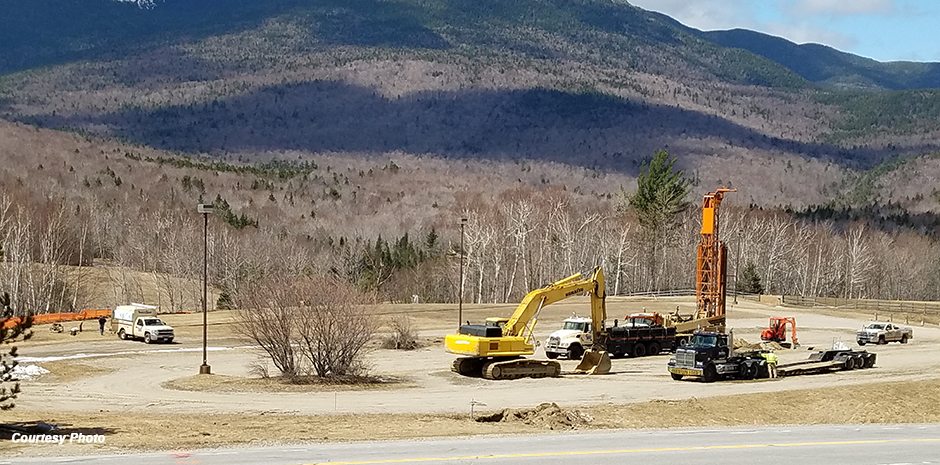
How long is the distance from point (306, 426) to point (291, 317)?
15.7 metres

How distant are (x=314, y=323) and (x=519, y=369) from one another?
8.83 meters

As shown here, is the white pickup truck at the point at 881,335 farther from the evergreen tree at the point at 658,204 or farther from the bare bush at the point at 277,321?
the evergreen tree at the point at 658,204

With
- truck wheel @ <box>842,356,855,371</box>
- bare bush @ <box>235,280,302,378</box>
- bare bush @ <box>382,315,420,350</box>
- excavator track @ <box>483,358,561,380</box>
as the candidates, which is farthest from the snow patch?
truck wheel @ <box>842,356,855,371</box>

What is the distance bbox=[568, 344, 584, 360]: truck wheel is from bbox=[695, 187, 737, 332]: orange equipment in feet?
34.8

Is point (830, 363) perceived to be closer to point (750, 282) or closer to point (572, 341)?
point (572, 341)

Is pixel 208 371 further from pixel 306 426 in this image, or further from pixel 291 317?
pixel 306 426

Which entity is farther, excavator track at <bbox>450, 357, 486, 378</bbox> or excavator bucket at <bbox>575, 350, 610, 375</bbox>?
excavator bucket at <bbox>575, 350, 610, 375</bbox>

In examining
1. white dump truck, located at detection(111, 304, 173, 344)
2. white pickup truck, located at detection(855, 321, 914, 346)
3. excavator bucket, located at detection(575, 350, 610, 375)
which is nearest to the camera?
excavator bucket, located at detection(575, 350, 610, 375)

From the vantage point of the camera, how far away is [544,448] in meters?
26.4

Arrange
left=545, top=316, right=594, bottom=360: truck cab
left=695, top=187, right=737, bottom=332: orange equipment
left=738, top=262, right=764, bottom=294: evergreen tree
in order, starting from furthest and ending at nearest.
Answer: left=738, top=262, right=764, bottom=294: evergreen tree < left=695, top=187, right=737, bottom=332: orange equipment < left=545, top=316, right=594, bottom=360: truck cab

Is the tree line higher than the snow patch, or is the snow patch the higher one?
the tree line

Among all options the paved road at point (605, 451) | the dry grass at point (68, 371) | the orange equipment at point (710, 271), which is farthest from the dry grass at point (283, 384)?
the orange equipment at point (710, 271)

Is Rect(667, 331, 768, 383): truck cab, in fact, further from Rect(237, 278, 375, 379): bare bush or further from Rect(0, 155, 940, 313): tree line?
Rect(0, 155, 940, 313): tree line

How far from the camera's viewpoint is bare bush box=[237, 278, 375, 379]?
45.7 metres
